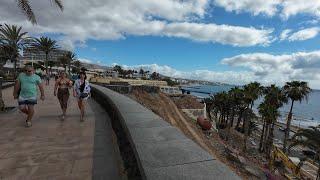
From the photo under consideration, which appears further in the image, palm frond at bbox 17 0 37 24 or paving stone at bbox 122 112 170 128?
palm frond at bbox 17 0 37 24

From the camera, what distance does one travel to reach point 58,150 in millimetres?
5832

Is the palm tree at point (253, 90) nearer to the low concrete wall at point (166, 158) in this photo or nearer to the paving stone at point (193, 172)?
the low concrete wall at point (166, 158)

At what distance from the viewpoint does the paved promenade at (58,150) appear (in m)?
4.62

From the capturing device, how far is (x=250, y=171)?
24906mm

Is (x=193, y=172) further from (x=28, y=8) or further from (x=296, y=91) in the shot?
(x=296, y=91)

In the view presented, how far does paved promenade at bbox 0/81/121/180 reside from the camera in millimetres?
4625

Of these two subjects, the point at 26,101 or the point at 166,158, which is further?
the point at 26,101

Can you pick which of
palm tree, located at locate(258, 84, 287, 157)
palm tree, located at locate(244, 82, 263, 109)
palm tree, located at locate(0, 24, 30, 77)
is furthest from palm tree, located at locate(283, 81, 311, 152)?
palm tree, located at locate(0, 24, 30, 77)

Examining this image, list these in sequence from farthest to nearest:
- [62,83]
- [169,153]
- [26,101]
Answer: [62,83] → [26,101] → [169,153]

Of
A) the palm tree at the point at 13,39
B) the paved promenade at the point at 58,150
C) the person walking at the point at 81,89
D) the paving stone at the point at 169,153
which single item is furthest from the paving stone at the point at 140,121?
the palm tree at the point at 13,39

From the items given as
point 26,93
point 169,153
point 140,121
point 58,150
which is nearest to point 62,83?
point 26,93

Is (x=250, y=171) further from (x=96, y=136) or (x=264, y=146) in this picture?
(x=264, y=146)

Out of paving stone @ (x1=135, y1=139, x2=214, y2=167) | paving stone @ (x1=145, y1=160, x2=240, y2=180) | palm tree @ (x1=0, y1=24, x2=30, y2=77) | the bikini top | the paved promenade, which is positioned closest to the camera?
paving stone @ (x1=145, y1=160, x2=240, y2=180)

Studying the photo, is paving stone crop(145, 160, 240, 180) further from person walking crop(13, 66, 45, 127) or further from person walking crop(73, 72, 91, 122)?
person walking crop(73, 72, 91, 122)
